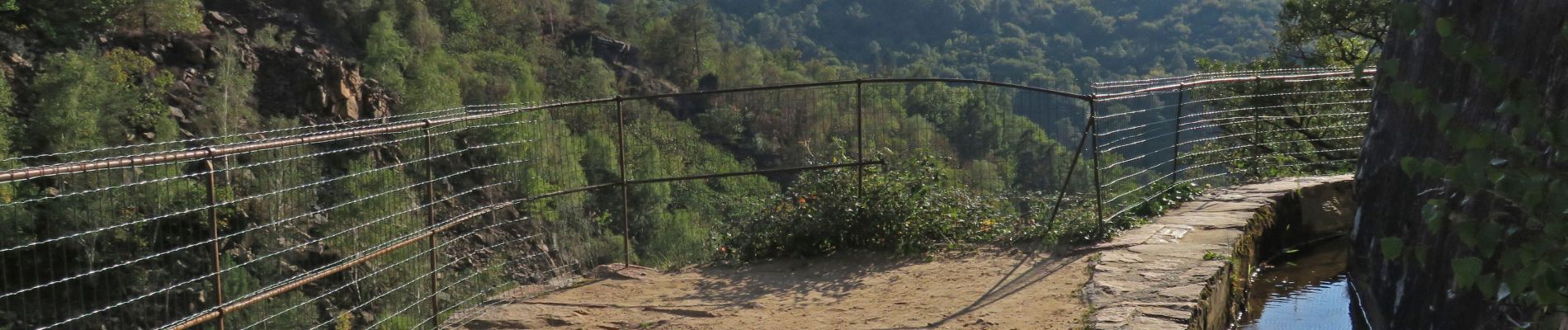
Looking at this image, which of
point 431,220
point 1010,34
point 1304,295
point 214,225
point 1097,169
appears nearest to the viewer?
point 214,225

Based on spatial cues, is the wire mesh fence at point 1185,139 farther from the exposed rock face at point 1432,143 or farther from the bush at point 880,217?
the exposed rock face at point 1432,143

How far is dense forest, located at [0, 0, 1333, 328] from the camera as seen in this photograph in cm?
798

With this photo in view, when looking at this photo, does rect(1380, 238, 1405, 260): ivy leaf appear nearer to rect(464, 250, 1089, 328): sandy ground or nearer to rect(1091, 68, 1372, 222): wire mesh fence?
rect(464, 250, 1089, 328): sandy ground

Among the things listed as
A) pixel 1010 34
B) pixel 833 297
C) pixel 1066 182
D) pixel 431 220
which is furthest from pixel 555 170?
pixel 1010 34

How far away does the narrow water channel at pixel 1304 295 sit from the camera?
5.91 metres

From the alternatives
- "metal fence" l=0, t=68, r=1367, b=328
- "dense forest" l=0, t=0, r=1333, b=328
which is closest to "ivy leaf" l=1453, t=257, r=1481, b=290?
"dense forest" l=0, t=0, r=1333, b=328

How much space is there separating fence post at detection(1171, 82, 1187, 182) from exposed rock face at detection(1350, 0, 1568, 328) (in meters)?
2.47

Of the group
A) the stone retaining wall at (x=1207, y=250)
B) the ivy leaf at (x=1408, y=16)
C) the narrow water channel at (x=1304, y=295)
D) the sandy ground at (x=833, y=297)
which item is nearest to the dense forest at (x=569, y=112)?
the sandy ground at (x=833, y=297)

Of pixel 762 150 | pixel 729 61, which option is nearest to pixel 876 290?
pixel 762 150

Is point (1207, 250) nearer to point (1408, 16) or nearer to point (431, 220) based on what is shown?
point (1408, 16)

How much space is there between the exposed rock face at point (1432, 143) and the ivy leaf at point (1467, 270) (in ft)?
1.22

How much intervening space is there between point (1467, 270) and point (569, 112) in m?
20.2

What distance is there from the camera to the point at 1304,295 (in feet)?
21.2

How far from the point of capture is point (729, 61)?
61344 millimetres
